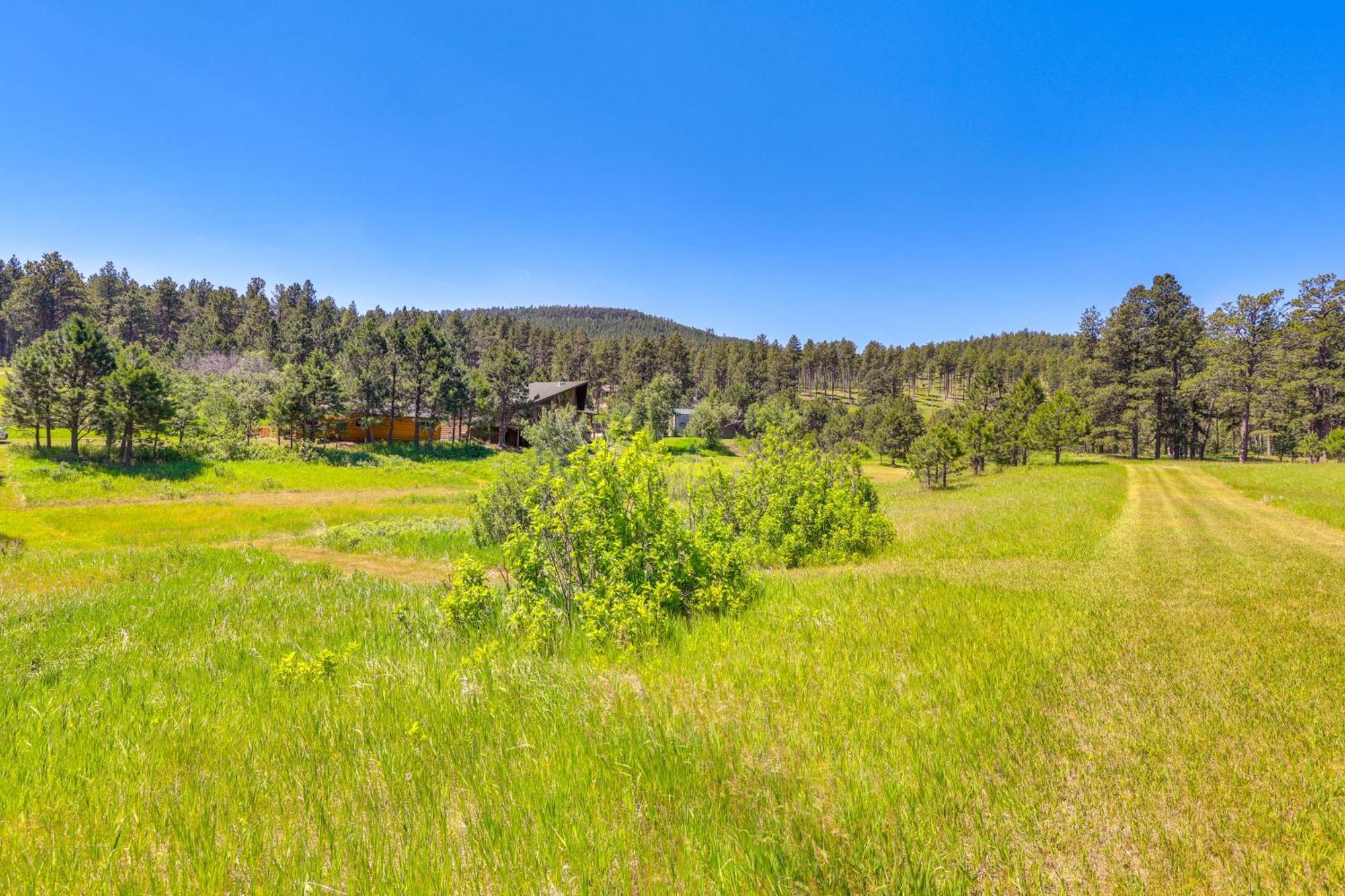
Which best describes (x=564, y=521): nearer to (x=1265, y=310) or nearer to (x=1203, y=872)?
(x=1203, y=872)

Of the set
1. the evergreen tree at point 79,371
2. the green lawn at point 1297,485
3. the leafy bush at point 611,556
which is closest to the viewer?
the leafy bush at point 611,556

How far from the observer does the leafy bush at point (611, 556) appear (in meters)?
5.83

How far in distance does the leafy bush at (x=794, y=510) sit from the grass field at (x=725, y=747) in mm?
4091

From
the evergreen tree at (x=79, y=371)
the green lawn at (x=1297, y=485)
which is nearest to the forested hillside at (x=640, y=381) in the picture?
the evergreen tree at (x=79, y=371)

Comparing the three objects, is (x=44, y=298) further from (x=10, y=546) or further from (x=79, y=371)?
(x=10, y=546)

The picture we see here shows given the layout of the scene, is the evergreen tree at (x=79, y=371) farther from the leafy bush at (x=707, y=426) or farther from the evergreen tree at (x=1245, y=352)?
the evergreen tree at (x=1245, y=352)

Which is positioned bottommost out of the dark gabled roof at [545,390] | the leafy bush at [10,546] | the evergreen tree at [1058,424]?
the leafy bush at [10,546]

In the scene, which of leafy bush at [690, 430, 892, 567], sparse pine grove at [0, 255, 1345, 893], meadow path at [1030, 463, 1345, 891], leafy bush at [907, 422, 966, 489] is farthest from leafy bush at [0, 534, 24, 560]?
leafy bush at [907, 422, 966, 489]

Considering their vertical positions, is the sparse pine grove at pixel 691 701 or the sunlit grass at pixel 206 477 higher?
the sparse pine grove at pixel 691 701

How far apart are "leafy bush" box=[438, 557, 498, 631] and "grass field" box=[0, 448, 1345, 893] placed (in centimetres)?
34

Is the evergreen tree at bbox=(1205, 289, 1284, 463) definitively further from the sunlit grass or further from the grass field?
the sunlit grass

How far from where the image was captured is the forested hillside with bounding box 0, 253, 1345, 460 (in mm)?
38469

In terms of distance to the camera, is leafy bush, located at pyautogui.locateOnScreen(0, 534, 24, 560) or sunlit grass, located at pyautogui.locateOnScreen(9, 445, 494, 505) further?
sunlit grass, located at pyautogui.locateOnScreen(9, 445, 494, 505)

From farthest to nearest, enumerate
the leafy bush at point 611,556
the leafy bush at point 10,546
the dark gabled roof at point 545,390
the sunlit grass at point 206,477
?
the dark gabled roof at point 545,390
the sunlit grass at point 206,477
the leafy bush at point 10,546
the leafy bush at point 611,556
